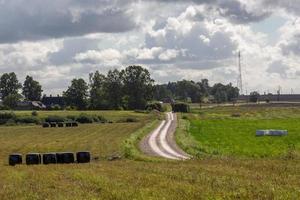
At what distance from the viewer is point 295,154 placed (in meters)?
43.2

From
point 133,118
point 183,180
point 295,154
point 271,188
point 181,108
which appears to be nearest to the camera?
point 271,188

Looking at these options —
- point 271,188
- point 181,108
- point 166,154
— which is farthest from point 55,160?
point 181,108

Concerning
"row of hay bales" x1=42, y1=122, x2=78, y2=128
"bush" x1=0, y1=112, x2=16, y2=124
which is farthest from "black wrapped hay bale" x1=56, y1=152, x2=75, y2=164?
"bush" x1=0, y1=112, x2=16, y2=124

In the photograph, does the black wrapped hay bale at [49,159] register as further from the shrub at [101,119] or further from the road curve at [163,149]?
the shrub at [101,119]

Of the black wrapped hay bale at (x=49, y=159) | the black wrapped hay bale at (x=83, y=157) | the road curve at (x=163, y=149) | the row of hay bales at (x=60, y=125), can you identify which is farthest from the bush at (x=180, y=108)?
the black wrapped hay bale at (x=49, y=159)

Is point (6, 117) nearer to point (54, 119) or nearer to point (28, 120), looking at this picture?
point (28, 120)

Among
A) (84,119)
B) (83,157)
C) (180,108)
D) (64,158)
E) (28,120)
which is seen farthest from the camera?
(180,108)

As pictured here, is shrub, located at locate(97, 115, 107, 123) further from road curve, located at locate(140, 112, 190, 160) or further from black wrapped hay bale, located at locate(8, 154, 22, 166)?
black wrapped hay bale, located at locate(8, 154, 22, 166)

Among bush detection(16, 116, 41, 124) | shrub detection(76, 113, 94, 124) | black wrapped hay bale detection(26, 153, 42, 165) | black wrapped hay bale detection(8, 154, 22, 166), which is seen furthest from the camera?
shrub detection(76, 113, 94, 124)

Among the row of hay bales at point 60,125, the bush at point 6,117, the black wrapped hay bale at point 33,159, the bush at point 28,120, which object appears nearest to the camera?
the black wrapped hay bale at point 33,159

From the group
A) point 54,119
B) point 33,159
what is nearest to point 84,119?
point 54,119

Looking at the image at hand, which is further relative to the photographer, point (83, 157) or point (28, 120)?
point (28, 120)

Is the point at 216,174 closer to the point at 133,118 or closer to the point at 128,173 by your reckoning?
the point at 128,173

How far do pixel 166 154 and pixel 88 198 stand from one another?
33.1 metres
